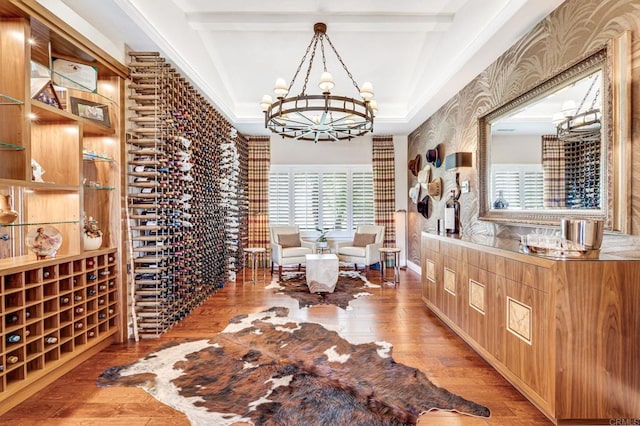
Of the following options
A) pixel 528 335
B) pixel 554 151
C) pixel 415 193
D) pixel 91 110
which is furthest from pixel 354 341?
pixel 415 193

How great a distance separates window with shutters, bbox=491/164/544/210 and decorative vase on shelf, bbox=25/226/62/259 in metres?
3.91

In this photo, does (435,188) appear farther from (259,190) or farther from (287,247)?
(259,190)

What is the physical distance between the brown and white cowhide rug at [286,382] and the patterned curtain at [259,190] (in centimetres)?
375

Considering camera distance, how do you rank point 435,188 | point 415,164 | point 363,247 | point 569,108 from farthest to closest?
1. point 415,164
2. point 363,247
3. point 435,188
4. point 569,108

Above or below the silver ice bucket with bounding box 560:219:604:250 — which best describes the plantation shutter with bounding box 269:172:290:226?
above

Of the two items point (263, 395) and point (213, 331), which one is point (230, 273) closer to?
point (213, 331)

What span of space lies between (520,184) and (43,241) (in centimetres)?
401

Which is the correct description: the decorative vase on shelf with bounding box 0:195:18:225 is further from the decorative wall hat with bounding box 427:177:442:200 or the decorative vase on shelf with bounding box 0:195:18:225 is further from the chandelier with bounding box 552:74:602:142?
the decorative wall hat with bounding box 427:177:442:200

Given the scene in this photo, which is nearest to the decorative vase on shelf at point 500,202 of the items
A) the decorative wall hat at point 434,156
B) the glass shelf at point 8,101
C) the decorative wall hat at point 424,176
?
the decorative wall hat at point 434,156

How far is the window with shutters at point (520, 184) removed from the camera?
2732 mm

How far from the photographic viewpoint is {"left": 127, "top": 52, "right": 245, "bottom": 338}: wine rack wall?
10.0ft

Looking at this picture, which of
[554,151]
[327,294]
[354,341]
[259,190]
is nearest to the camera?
[554,151]

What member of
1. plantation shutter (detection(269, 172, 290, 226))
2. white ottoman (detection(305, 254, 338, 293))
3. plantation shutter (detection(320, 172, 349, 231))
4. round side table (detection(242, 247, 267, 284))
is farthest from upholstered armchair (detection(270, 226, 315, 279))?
white ottoman (detection(305, 254, 338, 293))

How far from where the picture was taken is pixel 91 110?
2.73 meters
